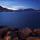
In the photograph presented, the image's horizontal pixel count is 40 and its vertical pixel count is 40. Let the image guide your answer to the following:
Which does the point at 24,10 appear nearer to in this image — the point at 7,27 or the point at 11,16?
the point at 11,16

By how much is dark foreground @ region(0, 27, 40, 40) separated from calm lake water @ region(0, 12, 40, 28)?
64 millimetres

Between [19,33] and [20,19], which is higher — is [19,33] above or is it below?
below

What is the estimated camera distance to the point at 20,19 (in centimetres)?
123

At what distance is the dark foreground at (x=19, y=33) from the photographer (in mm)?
1202

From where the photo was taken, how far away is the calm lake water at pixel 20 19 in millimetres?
1209

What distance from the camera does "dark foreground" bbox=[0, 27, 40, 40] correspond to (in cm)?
120

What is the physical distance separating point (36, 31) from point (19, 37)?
0.75ft

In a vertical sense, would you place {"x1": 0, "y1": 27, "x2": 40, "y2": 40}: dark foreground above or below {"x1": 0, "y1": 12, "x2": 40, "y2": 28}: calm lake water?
below

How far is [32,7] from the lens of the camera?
1222mm

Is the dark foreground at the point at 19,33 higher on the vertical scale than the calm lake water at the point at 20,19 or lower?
lower

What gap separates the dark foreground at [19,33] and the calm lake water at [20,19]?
0.06m

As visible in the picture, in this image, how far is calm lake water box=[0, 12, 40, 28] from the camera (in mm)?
1209

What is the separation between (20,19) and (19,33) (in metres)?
0.18

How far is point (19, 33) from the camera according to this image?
47.7 inches
